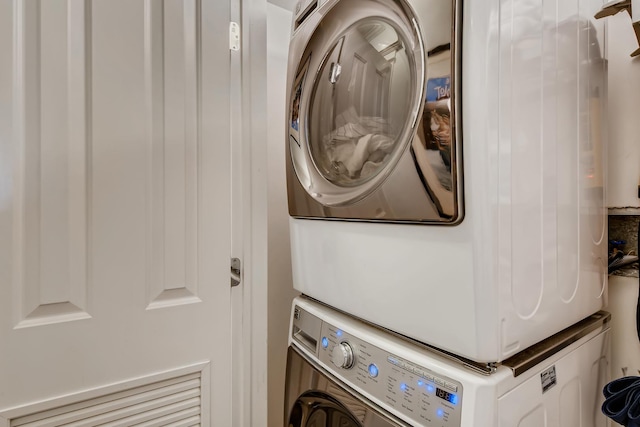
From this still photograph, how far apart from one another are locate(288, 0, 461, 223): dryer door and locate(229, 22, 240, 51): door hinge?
313mm

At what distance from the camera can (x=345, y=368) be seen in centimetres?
87

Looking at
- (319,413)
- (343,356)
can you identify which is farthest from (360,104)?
(319,413)

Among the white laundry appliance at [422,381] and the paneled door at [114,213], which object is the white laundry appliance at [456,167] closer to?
the white laundry appliance at [422,381]

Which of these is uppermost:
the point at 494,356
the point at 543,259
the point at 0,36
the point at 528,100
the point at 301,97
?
the point at 0,36

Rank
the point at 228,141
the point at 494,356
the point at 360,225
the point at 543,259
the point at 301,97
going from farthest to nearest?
1. the point at 228,141
2. the point at 301,97
3. the point at 360,225
4. the point at 543,259
5. the point at 494,356

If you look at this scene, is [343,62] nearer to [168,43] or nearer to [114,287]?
[168,43]

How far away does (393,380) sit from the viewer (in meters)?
0.75

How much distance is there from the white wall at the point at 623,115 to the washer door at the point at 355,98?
0.83 m

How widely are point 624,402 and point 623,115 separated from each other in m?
0.86

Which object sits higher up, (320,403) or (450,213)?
(450,213)

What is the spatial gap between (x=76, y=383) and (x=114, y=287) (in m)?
0.30

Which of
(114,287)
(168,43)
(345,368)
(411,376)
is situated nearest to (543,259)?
(411,376)

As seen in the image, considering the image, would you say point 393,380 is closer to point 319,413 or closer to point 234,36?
point 319,413

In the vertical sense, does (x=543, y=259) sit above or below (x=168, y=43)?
below
